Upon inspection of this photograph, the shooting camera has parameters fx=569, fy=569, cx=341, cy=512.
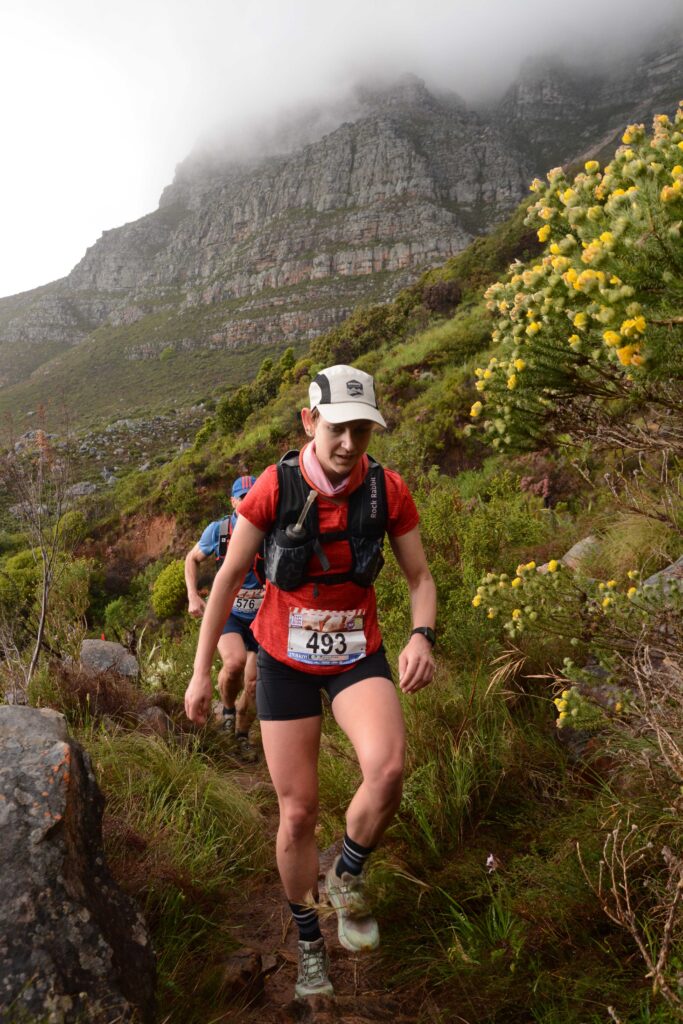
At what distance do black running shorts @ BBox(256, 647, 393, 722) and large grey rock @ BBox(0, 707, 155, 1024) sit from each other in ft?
2.49

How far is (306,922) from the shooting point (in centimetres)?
226

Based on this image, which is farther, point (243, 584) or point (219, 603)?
point (243, 584)

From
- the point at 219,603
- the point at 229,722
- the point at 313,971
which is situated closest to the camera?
the point at 313,971

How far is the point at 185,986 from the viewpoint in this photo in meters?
2.20

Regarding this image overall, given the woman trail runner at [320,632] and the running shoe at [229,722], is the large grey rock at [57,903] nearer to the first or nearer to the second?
the woman trail runner at [320,632]

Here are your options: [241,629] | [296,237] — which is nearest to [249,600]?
[241,629]

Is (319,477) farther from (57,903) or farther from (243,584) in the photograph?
(243,584)

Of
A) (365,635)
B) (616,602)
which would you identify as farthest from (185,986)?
(616,602)

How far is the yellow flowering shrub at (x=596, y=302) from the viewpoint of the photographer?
127cm

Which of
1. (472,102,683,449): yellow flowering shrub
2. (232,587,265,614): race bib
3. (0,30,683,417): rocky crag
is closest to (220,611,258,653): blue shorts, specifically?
(232,587,265,614): race bib

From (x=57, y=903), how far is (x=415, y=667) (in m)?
1.45

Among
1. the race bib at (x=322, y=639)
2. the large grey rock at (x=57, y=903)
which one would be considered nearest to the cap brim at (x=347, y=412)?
the race bib at (x=322, y=639)

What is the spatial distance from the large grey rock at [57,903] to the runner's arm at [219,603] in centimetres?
49

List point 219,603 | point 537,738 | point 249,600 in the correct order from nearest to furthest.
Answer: point 219,603 → point 537,738 → point 249,600
